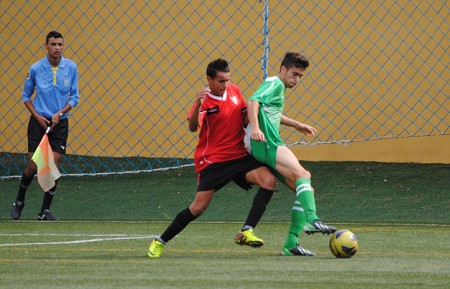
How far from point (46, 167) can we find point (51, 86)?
90 centimetres

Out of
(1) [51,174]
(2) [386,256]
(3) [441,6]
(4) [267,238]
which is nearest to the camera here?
(2) [386,256]

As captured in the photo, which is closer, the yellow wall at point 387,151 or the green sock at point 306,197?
the green sock at point 306,197

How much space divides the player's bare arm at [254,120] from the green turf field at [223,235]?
2.63 feet

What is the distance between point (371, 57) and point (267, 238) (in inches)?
191

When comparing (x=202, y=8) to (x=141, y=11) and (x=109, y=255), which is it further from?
(x=109, y=255)

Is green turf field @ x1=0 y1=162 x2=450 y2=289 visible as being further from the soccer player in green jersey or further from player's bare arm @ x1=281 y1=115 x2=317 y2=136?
player's bare arm @ x1=281 y1=115 x2=317 y2=136

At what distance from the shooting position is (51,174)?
11.5 metres

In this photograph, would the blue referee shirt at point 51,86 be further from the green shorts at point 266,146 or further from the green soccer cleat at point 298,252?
the green soccer cleat at point 298,252

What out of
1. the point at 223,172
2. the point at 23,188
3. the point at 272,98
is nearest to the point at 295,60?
the point at 272,98

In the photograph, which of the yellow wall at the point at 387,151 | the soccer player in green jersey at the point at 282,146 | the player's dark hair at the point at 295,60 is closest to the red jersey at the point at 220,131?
the soccer player in green jersey at the point at 282,146

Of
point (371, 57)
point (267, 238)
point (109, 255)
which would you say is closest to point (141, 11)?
point (371, 57)

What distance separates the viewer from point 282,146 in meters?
8.13

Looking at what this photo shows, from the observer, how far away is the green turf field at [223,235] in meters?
6.29

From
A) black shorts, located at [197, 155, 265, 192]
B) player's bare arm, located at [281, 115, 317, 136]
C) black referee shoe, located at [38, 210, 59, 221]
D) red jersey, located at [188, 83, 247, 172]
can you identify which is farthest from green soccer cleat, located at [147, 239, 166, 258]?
black referee shoe, located at [38, 210, 59, 221]
